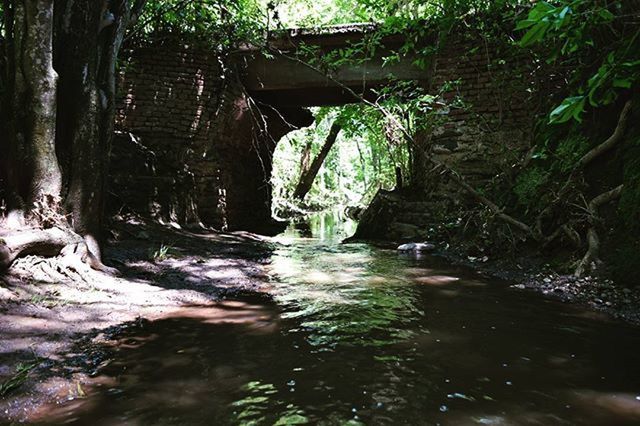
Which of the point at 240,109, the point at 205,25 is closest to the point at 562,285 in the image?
the point at 240,109

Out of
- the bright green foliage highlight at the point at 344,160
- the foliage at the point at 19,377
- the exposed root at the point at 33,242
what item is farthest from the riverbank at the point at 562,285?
the exposed root at the point at 33,242

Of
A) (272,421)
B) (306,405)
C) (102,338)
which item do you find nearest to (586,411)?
(306,405)

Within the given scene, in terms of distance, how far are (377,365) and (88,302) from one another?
253cm

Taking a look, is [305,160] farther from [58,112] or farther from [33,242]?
[33,242]

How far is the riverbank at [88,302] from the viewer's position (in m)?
2.24

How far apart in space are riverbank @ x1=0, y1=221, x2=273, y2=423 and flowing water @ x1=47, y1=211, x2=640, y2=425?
0.70 ft

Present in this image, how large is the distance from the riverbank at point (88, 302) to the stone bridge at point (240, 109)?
88.6 inches

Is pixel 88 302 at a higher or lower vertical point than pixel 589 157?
lower

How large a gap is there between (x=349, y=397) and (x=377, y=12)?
31.0 feet

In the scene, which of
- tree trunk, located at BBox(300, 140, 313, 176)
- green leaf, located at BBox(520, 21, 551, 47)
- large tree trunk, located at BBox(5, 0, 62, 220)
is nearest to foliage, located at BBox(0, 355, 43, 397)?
large tree trunk, located at BBox(5, 0, 62, 220)

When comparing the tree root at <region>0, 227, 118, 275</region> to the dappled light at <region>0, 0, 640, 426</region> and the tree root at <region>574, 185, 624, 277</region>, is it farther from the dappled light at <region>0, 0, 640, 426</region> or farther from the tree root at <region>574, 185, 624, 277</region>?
the tree root at <region>574, 185, 624, 277</region>

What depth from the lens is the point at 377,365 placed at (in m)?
2.48

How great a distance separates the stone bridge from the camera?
792cm

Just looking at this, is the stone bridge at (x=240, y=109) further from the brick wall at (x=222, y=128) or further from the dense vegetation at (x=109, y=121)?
the dense vegetation at (x=109, y=121)
